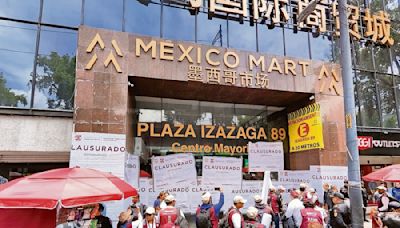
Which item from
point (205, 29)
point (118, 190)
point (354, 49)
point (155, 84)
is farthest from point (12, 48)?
point (354, 49)

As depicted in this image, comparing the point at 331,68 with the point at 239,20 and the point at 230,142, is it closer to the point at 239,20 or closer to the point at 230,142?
the point at 239,20

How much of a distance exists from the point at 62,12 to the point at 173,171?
21.7 ft

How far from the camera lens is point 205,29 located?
1299 centimetres

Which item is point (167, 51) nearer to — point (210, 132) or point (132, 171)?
point (132, 171)

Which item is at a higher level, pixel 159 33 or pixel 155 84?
pixel 159 33

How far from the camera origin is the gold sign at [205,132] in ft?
43.3

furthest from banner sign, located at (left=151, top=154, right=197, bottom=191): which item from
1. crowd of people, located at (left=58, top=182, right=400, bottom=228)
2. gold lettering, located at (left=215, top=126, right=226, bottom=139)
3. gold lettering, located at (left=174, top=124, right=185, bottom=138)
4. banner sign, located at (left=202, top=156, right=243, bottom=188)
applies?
gold lettering, located at (left=215, top=126, right=226, bottom=139)

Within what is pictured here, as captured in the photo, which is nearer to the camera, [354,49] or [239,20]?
[239,20]

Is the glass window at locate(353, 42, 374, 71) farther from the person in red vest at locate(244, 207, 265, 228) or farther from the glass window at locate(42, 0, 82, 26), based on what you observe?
the glass window at locate(42, 0, 82, 26)

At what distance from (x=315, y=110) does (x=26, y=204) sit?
10.7 meters

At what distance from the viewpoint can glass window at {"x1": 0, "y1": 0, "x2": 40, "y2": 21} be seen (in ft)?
35.3

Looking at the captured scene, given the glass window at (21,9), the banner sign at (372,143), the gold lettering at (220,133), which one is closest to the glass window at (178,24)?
the gold lettering at (220,133)

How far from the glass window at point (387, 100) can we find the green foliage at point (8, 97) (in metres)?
14.6

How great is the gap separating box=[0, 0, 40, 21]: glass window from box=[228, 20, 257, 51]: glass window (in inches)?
275
